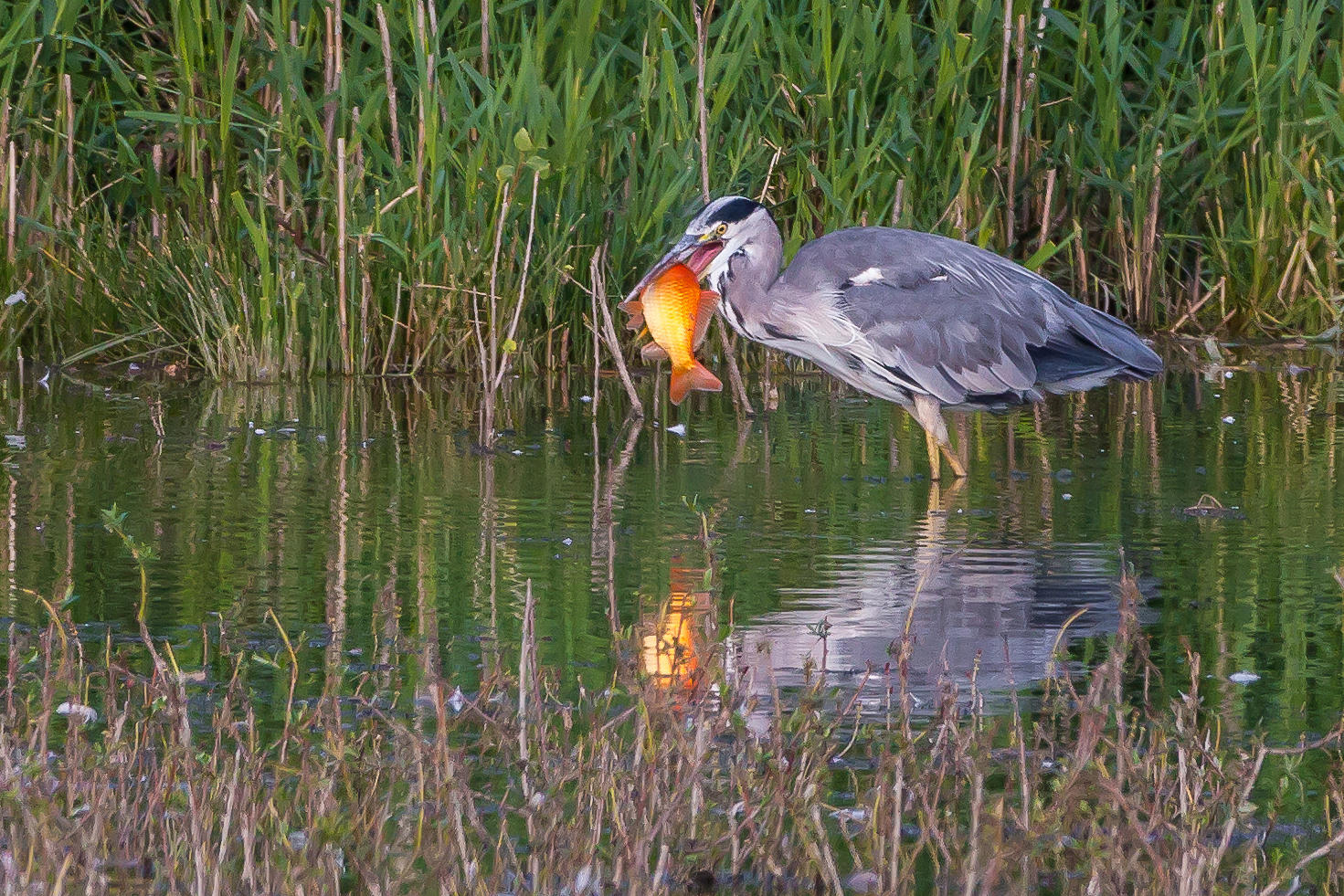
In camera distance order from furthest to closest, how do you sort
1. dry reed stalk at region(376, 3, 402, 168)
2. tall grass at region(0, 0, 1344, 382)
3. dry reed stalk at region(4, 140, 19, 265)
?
dry reed stalk at region(4, 140, 19, 265) → tall grass at region(0, 0, 1344, 382) → dry reed stalk at region(376, 3, 402, 168)

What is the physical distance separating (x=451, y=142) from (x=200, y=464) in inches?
105

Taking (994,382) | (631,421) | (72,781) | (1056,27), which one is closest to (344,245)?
(631,421)

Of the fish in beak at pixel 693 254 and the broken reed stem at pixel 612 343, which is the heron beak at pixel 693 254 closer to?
the fish in beak at pixel 693 254

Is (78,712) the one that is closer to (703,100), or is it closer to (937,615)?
(937,615)

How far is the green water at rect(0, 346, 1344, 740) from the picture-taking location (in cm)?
455

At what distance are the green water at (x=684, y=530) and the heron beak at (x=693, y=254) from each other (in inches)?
27.0

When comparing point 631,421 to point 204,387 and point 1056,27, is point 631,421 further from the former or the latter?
point 1056,27

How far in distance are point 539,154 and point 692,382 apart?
2489 mm

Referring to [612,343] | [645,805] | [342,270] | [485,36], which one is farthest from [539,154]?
[645,805]

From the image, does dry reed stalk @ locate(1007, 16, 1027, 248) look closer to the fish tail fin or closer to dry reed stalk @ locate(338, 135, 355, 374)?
dry reed stalk @ locate(338, 135, 355, 374)

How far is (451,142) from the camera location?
9297 mm

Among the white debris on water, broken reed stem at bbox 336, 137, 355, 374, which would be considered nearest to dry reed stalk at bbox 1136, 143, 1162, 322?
broken reed stem at bbox 336, 137, 355, 374

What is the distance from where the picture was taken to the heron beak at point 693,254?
24.0ft

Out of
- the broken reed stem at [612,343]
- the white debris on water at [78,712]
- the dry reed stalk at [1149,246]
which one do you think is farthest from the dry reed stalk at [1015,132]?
the white debris on water at [78,712]
